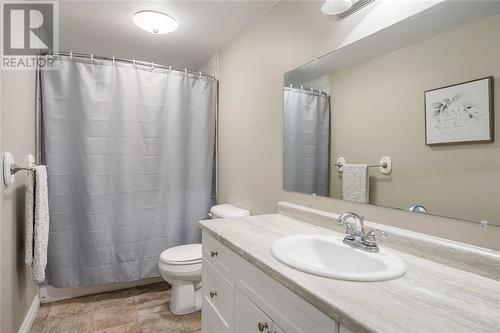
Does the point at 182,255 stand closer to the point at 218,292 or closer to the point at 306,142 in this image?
the point at 218,292

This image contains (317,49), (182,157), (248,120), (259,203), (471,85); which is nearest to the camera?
(471,85)

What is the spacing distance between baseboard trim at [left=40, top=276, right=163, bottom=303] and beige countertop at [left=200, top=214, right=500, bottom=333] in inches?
76.1

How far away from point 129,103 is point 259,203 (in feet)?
4.47

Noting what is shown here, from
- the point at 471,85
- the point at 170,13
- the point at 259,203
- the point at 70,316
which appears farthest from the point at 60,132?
the point at 471,85

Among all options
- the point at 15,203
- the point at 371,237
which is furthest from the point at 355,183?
the point at 15,203

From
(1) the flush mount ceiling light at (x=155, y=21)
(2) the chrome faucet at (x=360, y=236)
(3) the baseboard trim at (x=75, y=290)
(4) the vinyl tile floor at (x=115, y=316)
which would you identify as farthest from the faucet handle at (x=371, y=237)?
(3) the baseboard trim at (x=75, y=290)

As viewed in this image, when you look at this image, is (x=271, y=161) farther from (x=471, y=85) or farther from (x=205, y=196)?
(x=471, y=85)

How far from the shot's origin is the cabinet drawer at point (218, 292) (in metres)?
1.21

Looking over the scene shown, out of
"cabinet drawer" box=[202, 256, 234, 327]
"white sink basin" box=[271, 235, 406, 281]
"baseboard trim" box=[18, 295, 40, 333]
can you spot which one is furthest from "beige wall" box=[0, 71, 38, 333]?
"white sink basin" box=[271, 235, 406, 281]

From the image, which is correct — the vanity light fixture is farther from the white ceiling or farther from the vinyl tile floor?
the vinyl tile floor

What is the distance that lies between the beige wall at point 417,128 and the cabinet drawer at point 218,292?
71cm

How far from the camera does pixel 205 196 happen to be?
8.45ft

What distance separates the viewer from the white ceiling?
1.91 metres

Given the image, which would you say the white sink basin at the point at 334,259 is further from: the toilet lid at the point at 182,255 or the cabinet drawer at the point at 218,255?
the toilet lid at the point at 182,255
